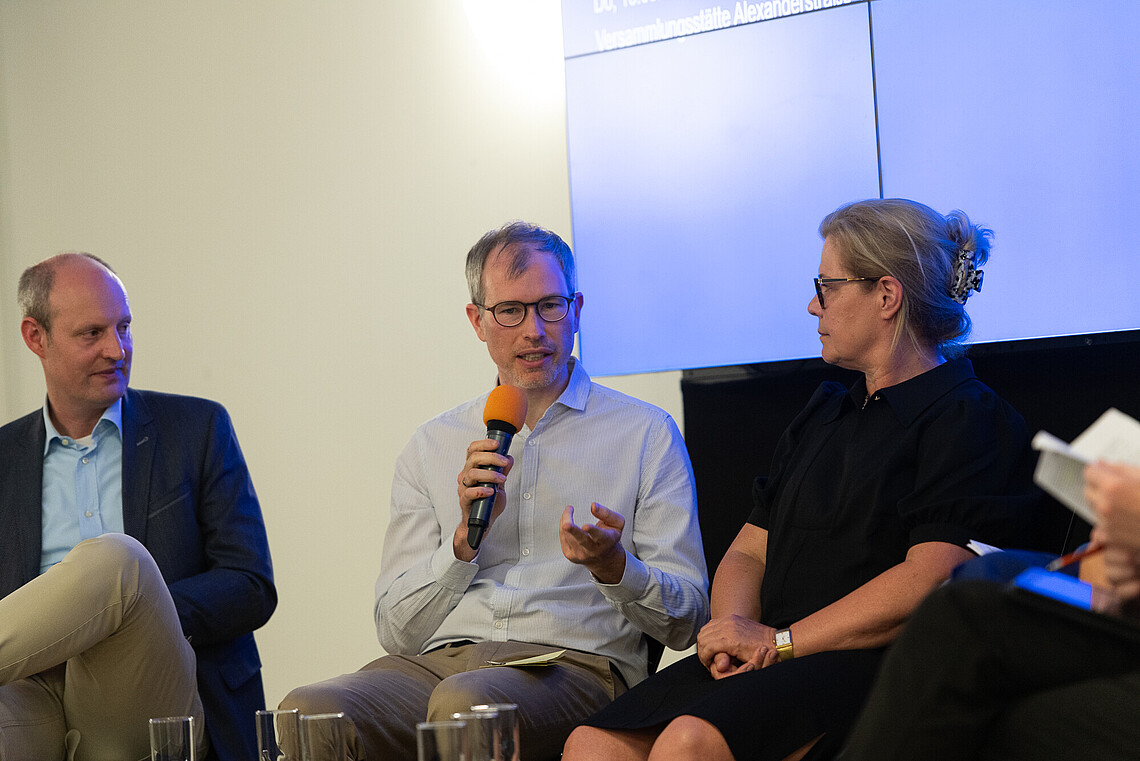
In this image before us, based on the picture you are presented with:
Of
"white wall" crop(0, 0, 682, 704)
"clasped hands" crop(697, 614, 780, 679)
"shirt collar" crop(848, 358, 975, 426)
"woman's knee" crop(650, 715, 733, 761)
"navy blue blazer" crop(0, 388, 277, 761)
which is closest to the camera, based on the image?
"woman's knee" crop(650, 715, 733, 761)

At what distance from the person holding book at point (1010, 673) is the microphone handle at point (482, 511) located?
983mm

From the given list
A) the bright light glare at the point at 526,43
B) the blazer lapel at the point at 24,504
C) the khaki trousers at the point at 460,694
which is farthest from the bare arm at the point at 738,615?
the bright light glare at the point at 526,43

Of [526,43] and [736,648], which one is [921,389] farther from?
[526,43]

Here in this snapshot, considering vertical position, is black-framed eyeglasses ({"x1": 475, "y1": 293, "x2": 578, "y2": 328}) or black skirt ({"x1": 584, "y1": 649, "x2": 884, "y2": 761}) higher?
black-framed eyeglasses ({"x1": 475, "y1": 293, "x2": 578, "y2": 328})

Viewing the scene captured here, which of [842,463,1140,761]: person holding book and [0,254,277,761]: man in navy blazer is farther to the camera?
[0,254,277,761]: man in navy blazer

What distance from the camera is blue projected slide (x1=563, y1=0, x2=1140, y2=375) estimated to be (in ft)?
9.15

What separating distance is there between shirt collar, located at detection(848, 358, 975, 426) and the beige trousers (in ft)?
5.02

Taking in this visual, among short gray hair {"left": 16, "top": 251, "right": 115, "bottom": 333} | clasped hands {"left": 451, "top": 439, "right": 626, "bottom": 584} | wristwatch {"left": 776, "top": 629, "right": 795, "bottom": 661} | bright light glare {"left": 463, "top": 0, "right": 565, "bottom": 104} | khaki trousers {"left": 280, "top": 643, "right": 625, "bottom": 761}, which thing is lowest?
khaki trousers {"left": 280, "top": 643, "right": 625, "bottom": 761}

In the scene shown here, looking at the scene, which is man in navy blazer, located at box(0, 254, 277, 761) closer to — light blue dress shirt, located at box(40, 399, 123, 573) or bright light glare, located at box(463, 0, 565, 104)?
light blue dress shirt, located at box(40, 399, 123, 573)

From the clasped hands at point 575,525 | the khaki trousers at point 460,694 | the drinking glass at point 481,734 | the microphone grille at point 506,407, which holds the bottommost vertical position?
the khaki trousers at point 460,694

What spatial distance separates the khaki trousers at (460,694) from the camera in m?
2.11

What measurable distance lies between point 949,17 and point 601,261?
1.18m

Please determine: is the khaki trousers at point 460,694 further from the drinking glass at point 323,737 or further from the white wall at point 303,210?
the white wall at point 303,210

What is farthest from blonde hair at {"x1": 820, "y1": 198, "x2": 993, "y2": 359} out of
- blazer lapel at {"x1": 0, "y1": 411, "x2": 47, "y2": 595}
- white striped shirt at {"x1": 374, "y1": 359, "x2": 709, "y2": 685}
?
blazer lapel at {"x1": 0, "y1": 411, "x2": 47, "y2": 595}
